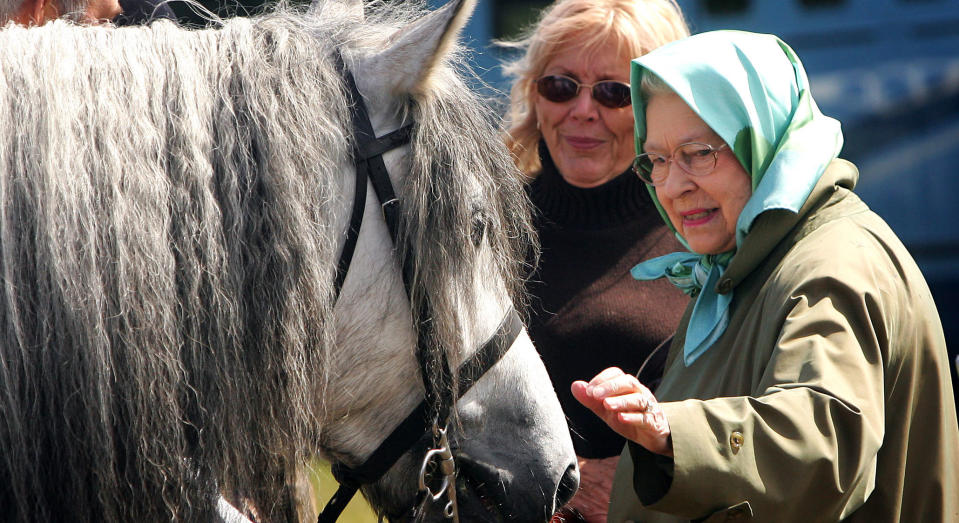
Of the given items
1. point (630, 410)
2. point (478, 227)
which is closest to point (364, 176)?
point (478, 227)

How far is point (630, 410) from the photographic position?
1287 mm

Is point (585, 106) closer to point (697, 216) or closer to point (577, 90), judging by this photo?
point (577, 90)

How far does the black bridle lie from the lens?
5.71 feet

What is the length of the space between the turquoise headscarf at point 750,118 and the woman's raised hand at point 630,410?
0.42 meters

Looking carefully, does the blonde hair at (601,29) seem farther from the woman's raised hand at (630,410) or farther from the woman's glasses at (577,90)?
the woman's raised hand at (630,410)

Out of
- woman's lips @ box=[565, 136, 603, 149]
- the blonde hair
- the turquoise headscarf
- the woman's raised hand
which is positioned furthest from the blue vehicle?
the woman's raised hand

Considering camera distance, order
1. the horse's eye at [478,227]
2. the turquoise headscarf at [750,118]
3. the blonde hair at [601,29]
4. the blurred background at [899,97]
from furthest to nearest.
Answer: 1. the blurred background at [899,97]
2. the blonde hair at [601,29]
3. the horse's eye at [478,227]
4. the turquoise headscarf at [750,118]

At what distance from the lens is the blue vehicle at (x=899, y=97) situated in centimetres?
556

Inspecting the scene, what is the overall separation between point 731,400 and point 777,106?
1.99 feet

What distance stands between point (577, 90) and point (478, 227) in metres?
1.03

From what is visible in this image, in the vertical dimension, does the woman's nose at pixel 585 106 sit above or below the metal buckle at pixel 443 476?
above

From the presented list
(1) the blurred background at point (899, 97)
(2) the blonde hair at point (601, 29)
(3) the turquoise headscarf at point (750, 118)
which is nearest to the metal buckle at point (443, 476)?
(3) the turquoise headscarf at point (750, 118)

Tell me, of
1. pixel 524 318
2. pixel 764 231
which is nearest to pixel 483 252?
pixel 524 318

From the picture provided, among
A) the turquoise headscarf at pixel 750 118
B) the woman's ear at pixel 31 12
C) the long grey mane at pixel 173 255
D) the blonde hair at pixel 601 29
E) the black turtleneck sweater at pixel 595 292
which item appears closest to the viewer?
the long grey mane at pixel 173 255
